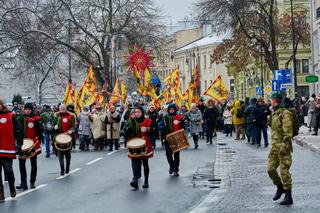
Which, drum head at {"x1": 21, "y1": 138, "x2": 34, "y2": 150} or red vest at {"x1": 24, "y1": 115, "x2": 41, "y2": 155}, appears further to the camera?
red vest at {"x1": 24, "y1": 115, "x2": 41, "y2": 155}

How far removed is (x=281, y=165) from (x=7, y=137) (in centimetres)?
506

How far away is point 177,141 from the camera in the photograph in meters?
19.1

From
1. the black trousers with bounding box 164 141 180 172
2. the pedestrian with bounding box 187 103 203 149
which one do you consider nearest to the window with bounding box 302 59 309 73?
the pedestrian with bounding box 187 103 203 149

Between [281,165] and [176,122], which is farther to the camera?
[176,122]

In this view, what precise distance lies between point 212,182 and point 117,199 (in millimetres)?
3012

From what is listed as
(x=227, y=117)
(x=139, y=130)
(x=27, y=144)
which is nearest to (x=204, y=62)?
(x=227, y=117)

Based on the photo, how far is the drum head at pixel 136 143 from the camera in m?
16.8

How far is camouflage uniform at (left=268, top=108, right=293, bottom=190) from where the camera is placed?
13.1 m

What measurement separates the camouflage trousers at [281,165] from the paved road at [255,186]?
1.14 feet

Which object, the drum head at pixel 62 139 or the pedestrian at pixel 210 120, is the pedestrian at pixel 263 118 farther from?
the drum head at pixel 62 139

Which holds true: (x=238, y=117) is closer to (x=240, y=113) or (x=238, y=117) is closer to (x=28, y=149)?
(x=240, y=113)

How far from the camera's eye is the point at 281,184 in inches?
531

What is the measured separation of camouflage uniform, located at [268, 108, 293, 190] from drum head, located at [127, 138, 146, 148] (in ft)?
13.3

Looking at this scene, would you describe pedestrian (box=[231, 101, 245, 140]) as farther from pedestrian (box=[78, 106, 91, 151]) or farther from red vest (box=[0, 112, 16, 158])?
red vest (box=[0, 112, 16, 158])
